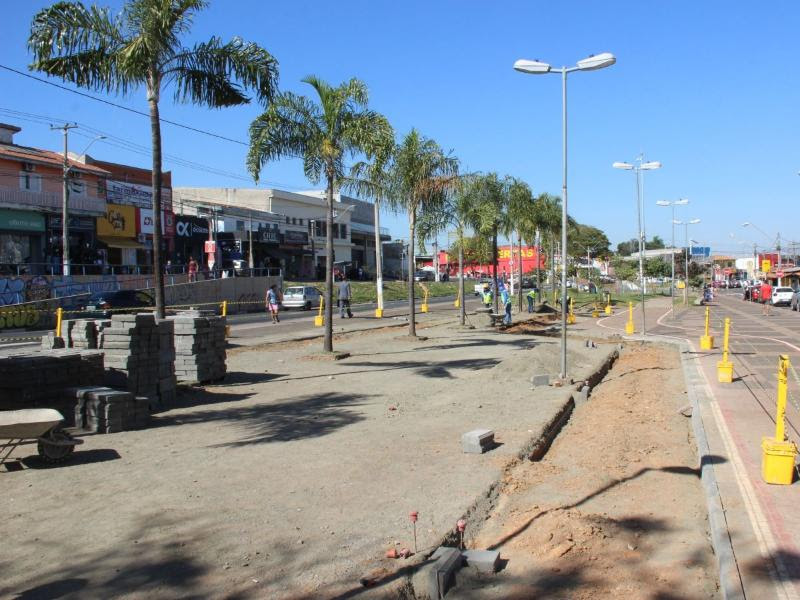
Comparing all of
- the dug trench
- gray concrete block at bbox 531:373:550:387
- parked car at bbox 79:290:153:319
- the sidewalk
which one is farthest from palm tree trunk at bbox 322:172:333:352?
parked car at bbox 79:290:153:319

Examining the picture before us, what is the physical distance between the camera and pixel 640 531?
20.1 feet

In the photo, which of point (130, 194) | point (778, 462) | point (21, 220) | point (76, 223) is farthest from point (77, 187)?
point (778, 462)

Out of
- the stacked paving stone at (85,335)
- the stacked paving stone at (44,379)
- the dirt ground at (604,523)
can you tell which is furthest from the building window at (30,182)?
the dirt ground at (604,523)

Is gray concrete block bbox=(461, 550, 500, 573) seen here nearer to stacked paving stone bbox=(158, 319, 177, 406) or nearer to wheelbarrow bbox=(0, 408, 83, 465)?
wheelbarrow bbox=(0, 408, 83, 465)

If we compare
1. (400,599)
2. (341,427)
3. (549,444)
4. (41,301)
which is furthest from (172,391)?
(41,301)

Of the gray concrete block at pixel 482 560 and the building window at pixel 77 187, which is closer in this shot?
the gray concrete block at pixel 482 560

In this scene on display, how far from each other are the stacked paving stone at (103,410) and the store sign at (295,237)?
54.9 metres

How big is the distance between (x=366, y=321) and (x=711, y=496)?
2686 cm

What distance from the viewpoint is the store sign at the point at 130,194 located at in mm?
46094

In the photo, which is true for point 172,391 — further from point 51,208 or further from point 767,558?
point 51,208

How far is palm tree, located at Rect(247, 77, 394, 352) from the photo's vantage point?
16922 mm

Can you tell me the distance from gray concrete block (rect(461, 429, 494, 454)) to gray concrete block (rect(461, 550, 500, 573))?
10.6 ft

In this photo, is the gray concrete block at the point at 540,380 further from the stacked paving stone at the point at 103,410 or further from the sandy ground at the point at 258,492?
the stacked paving stone at the point at 103,410

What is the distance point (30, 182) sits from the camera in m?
39.8
